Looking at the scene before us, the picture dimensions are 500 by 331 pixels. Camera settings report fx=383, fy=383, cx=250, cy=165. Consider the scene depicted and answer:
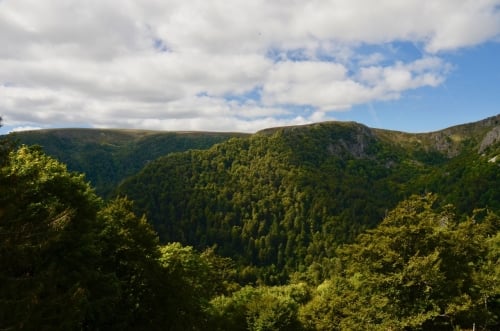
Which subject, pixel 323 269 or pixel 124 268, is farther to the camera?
pixel 323 269

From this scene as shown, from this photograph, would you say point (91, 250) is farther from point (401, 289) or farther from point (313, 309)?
point (313, 309)

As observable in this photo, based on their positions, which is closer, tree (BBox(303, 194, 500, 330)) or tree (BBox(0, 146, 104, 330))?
tree (BBox(0, 146, 104, 330))

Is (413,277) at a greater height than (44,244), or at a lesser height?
lesser

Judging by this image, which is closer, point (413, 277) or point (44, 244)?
point (44, 244)

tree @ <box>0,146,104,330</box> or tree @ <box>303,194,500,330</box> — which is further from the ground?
tree @ <box>0,146,104,330</box>

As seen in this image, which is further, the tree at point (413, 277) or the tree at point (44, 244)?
the tree at point (413, 277)

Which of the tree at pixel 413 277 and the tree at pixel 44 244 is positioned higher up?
the tree at pixel 44 244

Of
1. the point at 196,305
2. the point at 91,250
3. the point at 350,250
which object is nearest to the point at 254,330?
the point at 196,305

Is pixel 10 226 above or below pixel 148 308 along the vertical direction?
above

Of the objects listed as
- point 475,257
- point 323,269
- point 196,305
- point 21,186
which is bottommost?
point 323,269

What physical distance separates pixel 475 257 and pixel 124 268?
39.8m

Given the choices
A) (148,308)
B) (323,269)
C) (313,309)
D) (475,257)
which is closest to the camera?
(148,308)

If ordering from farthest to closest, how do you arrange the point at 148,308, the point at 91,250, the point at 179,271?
the point at 179,271 < the point at 148,308 < the point at 91,250

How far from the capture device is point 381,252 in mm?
32281
